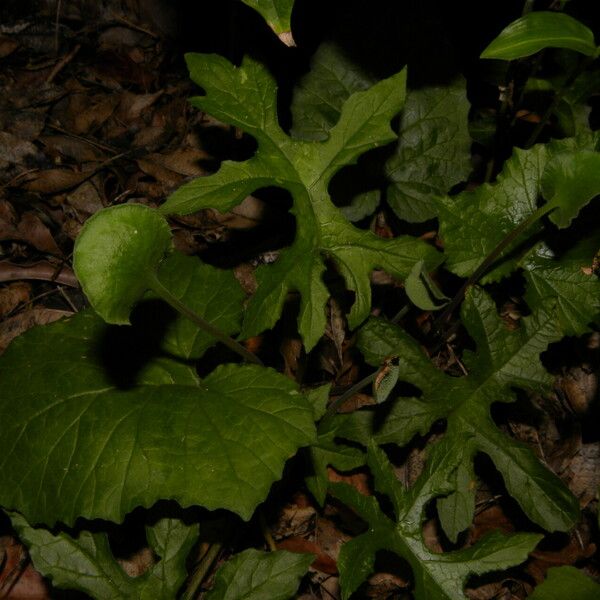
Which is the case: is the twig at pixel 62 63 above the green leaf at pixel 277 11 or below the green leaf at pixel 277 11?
below

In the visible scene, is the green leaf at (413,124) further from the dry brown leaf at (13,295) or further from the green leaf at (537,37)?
the dry brown leaf at (13,295)

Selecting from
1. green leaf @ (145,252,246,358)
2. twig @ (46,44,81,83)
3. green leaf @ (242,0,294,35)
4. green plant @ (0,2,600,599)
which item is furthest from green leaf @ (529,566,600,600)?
twig @ (46,44,81,83)

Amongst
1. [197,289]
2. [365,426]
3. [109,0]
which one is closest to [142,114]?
[109,0]

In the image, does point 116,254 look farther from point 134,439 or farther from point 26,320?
point 26,320

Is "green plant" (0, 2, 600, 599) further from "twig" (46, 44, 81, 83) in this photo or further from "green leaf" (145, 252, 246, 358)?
"twig" (46, 44, 81, 83)

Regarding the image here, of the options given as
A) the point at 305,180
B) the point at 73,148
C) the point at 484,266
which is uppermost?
the point at 305,180

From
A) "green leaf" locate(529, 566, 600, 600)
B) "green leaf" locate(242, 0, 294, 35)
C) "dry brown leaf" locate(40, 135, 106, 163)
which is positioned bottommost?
"green leaf" locate(529, 566, 600, 600)

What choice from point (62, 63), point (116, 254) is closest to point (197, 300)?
point (116, 254)

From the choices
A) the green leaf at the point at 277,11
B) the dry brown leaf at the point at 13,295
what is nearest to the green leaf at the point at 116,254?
the green leaf at the point at 277,11
